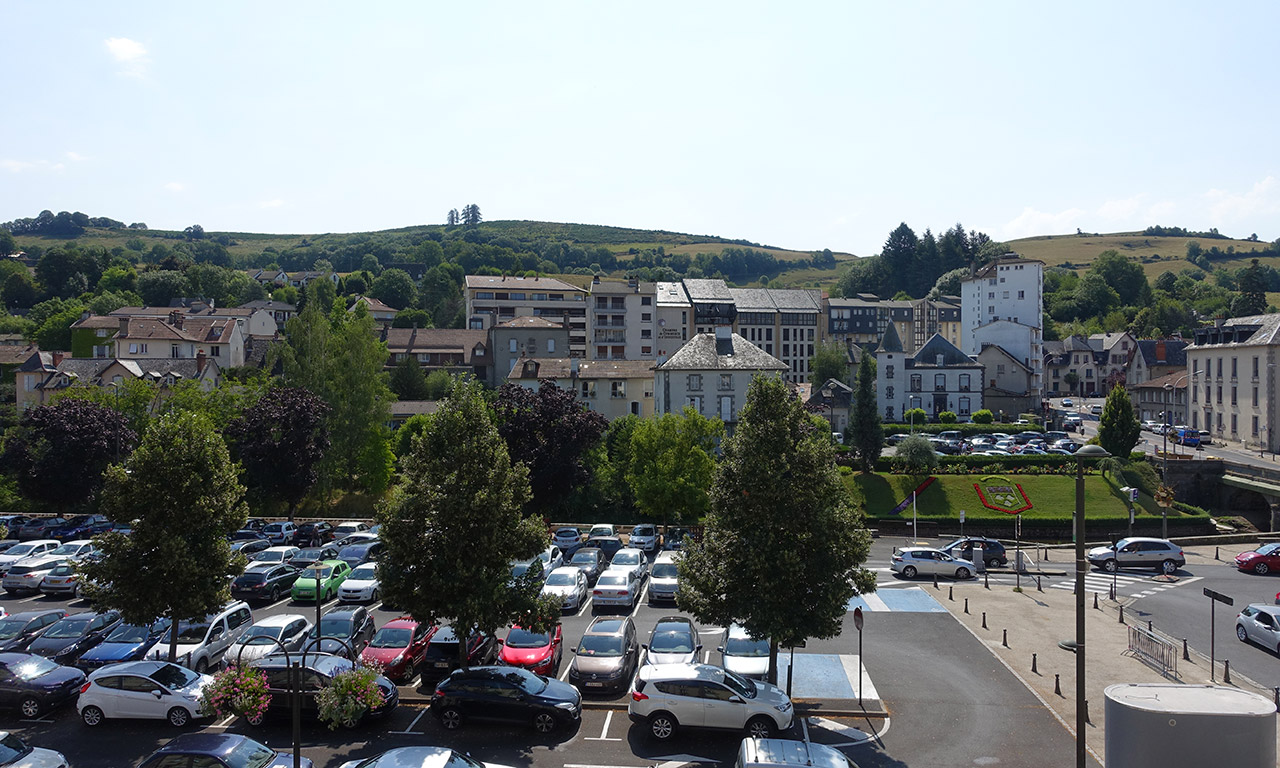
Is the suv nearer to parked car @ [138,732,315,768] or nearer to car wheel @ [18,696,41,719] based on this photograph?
parked car @ [138,732,315,768]

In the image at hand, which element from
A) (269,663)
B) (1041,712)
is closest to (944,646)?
(1041,712)

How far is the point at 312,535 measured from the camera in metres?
41.8

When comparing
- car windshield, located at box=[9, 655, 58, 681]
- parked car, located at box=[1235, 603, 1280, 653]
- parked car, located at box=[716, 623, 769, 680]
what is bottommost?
parked car, located at box=[1235, 603, 1280, 653]

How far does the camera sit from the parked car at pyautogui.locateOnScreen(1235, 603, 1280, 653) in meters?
26.1

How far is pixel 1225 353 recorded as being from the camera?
73625mm

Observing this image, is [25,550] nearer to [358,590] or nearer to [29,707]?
[358,590]

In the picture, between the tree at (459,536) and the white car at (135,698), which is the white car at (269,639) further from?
the tree at (459,536)

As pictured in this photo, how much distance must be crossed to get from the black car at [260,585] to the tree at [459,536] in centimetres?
1299

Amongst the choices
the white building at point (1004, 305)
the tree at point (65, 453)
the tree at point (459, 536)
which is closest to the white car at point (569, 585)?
the tree at point (459, 536)

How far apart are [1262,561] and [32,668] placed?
4662 centimetres

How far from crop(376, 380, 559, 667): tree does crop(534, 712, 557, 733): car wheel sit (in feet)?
8.23

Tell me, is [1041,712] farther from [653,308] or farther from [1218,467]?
[653,308]

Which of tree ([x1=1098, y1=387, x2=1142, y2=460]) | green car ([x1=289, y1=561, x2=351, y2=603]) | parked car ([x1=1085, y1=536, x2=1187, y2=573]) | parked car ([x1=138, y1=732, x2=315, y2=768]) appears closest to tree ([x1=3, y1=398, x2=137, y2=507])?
green car ([x1=289, y1=561, x2=351, y2=603])

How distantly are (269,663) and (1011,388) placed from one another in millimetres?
92828
